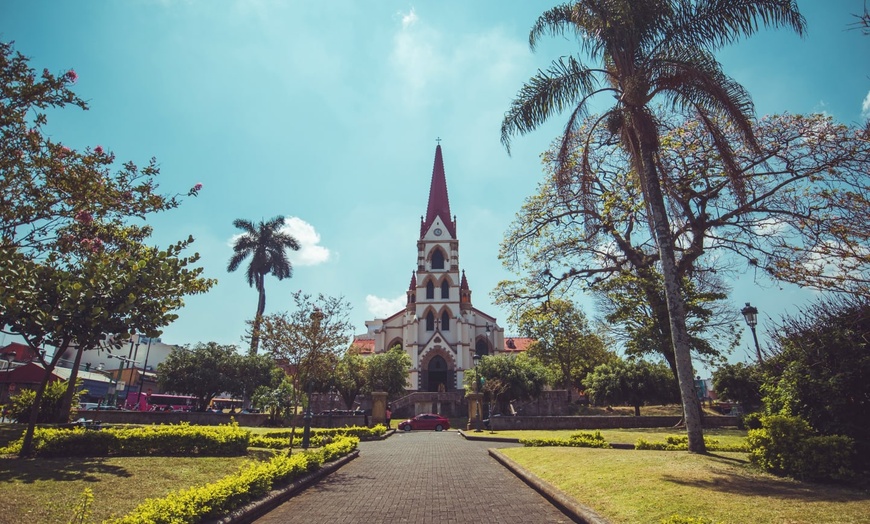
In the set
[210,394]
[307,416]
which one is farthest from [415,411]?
[307,416]

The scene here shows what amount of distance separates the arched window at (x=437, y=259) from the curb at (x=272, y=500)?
43350 mm

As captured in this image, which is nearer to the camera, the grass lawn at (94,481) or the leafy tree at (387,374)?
the grass lawn at (94,481)

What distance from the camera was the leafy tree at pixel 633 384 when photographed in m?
33.1

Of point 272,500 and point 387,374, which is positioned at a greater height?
point 387,374

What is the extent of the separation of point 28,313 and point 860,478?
1474 centimetres

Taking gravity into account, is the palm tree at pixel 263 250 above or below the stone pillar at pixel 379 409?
above

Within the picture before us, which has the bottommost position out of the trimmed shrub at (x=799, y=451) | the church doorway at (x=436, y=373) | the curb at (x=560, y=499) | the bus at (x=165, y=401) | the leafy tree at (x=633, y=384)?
the curb at (x=560, y=499)

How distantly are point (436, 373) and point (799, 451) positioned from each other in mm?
43369

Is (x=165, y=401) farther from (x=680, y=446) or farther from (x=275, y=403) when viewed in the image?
(x=680, y=446)

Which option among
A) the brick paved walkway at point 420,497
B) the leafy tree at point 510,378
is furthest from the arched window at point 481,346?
the brick paved walkway at point 420,497

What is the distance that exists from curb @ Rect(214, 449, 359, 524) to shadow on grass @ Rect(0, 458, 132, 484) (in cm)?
267

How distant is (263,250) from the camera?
44.8 meters

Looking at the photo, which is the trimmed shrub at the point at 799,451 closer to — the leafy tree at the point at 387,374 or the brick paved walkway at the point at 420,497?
the brick paved walkway at the point at 420,497

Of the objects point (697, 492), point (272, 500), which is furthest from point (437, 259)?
point (697, 492)
